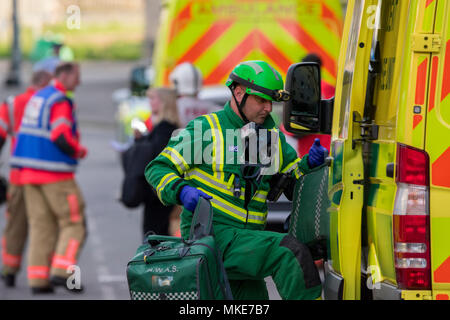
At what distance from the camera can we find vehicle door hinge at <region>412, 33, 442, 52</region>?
4375mm

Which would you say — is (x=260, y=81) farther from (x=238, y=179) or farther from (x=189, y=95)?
(x=189, y=95)

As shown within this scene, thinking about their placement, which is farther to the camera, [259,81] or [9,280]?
[9,280]

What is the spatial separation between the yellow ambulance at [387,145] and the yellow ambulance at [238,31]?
15.2 feet

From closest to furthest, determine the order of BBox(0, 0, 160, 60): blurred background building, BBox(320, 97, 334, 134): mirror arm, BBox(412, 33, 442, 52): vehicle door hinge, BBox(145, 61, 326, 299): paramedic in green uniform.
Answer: BBox(412, 33, 442, 52): vehicle door hinge
BBox(145, 61, 326, 299): paramedic in green uniform
BBox(320, 97, 334, 134): mirror arm
BBox(0, 0, 160, 60): blurred background building

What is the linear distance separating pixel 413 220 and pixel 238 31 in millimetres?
5750

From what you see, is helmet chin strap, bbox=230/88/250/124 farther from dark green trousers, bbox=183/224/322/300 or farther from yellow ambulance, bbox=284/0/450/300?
dark green trousers, bbox=183/224/322/300

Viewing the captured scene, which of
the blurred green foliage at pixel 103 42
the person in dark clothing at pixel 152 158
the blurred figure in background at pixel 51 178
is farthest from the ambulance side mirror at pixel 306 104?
the blurred green foliage at pixel 103 42

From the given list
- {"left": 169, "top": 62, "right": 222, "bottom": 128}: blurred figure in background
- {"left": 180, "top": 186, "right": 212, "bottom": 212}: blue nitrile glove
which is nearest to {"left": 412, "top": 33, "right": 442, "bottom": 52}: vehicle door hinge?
{"left": 180, "top": 186, "right": 212, "bottom": 212}: blue nitrile glove

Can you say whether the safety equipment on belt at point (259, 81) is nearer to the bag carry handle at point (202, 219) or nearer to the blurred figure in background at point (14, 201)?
the bag carry handle at point (202, 219)

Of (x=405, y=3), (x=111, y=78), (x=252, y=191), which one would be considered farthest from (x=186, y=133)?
(x=111, y=78)

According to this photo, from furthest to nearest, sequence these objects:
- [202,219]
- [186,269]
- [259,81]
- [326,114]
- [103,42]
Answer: [103,42] → [326,114] → [259,81] → [202,219] → [186,269]

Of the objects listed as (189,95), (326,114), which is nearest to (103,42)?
(189,95)

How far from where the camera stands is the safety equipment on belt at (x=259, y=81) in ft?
16.3

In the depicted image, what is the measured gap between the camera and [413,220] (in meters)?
4.41
